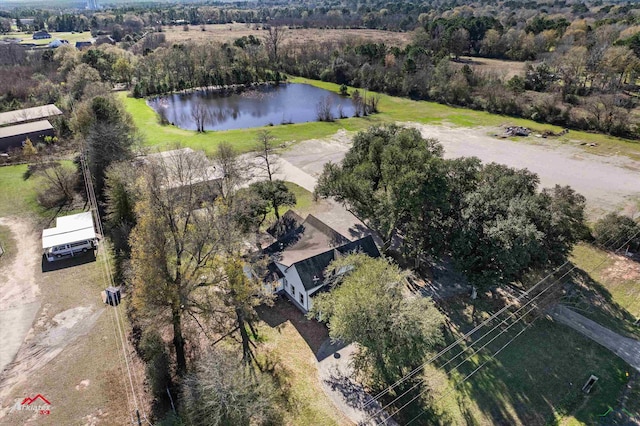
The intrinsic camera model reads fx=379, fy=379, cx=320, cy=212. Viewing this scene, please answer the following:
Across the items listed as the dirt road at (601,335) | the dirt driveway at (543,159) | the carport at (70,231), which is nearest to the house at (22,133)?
the carport at (70,231)

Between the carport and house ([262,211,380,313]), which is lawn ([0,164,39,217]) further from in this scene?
house ([262,211,380,313])

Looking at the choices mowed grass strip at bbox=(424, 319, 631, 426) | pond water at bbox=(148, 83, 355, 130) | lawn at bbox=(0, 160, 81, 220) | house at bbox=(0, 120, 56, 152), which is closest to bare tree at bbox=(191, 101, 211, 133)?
pond water at bbox=(148, 83, 355, 130)

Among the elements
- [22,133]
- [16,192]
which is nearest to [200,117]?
[22,133]

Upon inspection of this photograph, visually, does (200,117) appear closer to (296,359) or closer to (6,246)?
(6,246)

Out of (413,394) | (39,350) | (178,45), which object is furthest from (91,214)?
(178,45)

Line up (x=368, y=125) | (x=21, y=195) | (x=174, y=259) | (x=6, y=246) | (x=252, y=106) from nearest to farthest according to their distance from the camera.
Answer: (x=174, y=259) < (x=6, y=246) < (x=21, y=195) < (x=368, y=125) < (x=252, y=106)

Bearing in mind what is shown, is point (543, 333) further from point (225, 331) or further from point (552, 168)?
point (552, 168)
